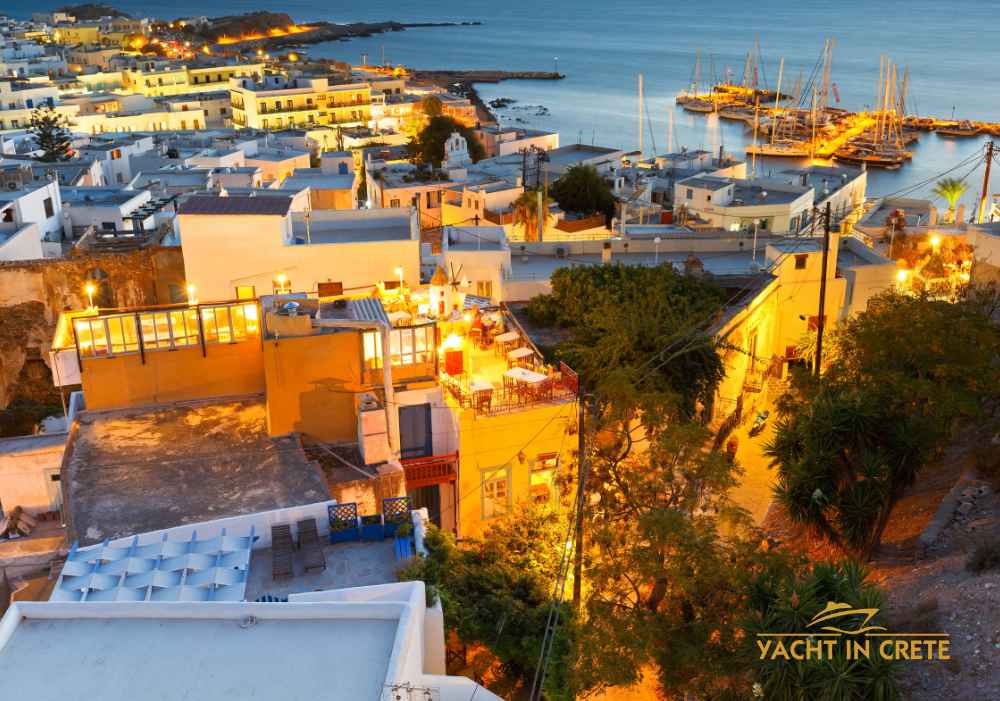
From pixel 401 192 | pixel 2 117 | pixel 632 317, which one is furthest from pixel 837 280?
pixel 2 117

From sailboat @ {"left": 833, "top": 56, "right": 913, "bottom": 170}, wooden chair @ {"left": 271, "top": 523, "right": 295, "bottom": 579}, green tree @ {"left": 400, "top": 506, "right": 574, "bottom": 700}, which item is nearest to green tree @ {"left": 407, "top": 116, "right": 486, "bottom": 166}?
sailboat @ {"left": 833, "top": 56, "right": 913, "bottom": 170}

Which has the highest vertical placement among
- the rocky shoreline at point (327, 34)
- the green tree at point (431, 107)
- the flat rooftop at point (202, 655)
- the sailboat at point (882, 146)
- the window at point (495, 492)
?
the rocky shoreline at point (327, 34)

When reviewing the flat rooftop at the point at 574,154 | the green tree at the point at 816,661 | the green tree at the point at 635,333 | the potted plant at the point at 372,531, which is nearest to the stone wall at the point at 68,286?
the green tree at the point at 635,333

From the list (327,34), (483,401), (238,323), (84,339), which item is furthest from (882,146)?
(327,34)

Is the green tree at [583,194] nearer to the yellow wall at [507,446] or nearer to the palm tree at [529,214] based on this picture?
the palm tree at [529,214]

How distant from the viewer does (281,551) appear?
11.2 meters

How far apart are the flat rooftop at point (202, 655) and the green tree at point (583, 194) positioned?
31.0 metres

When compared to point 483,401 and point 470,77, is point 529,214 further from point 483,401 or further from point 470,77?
point 470,77

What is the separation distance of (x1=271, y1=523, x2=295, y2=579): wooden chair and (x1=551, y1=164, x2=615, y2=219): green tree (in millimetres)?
28268

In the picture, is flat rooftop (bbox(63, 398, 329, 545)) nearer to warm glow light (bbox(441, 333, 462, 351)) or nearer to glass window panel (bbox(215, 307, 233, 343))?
glass window panel (bbox(215, 307, 233, 343))

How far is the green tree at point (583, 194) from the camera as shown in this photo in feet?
125

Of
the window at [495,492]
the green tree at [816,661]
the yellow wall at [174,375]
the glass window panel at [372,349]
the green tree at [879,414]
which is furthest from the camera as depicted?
the window at [495,492]

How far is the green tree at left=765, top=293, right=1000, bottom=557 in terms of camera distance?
13172 mm

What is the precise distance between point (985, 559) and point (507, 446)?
22.9 feet
